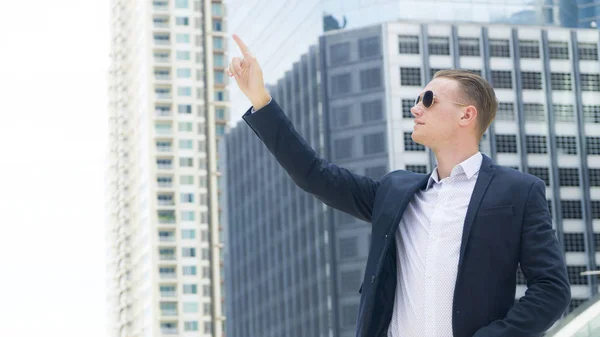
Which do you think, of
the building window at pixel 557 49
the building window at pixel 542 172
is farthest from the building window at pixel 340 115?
the building window at pixel 557 49

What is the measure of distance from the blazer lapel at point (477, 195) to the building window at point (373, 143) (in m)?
76.1

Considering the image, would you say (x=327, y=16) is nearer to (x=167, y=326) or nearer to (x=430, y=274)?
(x=167, y=326)

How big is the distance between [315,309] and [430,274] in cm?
7980

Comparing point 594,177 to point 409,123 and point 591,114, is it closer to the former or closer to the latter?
point 591,114

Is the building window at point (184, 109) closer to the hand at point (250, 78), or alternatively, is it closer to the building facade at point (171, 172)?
the building facade at point (171, 172)

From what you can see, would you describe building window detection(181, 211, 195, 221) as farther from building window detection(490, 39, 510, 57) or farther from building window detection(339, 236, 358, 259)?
building window detection(490, 39, 510, 57)

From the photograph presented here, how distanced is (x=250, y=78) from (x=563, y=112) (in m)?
82.3

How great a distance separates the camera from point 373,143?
8069cm

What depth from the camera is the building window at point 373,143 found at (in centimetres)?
8025

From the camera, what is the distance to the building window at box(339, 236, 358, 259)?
7938 cm

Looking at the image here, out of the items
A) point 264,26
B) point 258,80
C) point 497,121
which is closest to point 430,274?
point 258,80

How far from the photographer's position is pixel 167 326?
110 meters

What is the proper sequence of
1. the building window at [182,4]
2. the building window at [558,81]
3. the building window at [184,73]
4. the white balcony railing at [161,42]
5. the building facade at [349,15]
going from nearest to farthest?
the building facade at [349,15] → the building window at [558,81] → the building window at [184,73] → the white balcony railing at [161,42] → the building window at [182,4]

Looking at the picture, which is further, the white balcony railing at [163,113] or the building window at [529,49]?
the white balcony railing at [163,113]
